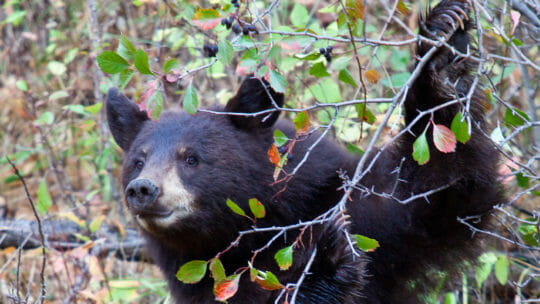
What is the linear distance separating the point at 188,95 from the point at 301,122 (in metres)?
0.57

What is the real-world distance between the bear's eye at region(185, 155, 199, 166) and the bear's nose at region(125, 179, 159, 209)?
1.28 ft

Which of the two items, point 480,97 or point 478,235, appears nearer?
point 480,97

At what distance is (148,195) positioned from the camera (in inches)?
132

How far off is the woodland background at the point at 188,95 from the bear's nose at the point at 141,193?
47 cm

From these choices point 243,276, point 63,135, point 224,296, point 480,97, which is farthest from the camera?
point 63,135

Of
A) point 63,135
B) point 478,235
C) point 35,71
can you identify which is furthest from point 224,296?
point 35,71

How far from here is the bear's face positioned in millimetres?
3459

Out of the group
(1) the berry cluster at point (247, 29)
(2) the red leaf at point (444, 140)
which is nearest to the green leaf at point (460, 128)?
(2) the red leaf at point (444, 140)

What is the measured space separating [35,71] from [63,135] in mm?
1593

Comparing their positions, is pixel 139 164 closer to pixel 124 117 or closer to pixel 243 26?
pixel 124 117

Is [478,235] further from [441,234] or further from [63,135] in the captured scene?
[63,135]

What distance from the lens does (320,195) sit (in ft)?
12.6

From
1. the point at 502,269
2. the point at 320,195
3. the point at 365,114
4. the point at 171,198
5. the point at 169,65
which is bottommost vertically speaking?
the point at 502,269

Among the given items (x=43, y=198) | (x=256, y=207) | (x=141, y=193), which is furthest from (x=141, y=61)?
(x=43, y=198)
